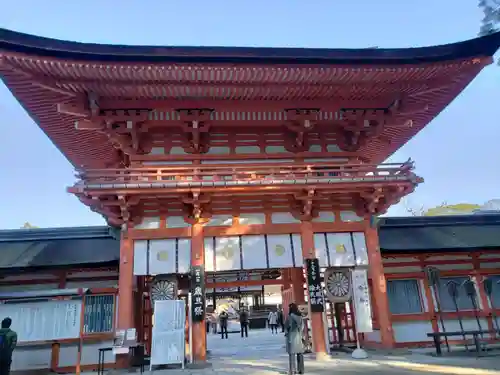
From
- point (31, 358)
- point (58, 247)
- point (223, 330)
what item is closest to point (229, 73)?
point (58, 247)

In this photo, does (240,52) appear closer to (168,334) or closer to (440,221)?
(168,334)

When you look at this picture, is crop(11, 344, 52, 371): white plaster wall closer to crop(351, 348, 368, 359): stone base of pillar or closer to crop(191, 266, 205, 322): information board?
crop(191, 266, 205, 322): information board

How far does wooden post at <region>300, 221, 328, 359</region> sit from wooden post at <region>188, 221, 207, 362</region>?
284cm

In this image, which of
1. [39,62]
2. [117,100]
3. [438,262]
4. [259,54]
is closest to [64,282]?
[117,100]

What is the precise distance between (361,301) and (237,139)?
588 cm

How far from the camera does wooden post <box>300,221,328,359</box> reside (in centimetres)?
1001

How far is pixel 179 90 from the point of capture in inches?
390

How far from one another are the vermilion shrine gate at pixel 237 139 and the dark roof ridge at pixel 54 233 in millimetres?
2461

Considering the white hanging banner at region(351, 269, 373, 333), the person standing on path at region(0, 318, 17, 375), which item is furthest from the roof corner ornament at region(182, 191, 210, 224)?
the person standing on path at region(0, 318, 17, 375)

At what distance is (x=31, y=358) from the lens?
10.6 meters

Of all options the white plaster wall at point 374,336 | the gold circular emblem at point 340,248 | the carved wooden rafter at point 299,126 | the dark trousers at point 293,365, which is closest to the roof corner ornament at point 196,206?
the carved wooden rafter at point 299,126

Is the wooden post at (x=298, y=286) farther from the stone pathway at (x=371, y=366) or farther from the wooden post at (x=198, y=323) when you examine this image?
the wooden post at (x=198, y=323)

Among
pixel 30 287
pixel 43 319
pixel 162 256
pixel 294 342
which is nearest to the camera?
pixel 294 342

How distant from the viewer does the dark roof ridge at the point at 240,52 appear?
8.41 meters
